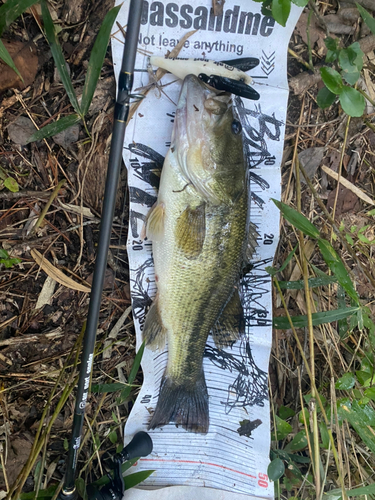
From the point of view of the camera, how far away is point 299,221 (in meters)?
1.81

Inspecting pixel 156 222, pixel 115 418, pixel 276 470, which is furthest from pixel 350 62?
pixel 115 418

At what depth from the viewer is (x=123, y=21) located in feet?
5.96

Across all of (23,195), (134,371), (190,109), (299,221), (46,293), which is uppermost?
(190,109)

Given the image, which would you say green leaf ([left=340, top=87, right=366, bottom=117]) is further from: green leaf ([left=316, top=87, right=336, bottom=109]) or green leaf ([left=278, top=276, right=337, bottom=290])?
green leaf ([left=278, top=276, right=337, bottom=290])

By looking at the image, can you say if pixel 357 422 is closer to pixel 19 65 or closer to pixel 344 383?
pixel 344 383

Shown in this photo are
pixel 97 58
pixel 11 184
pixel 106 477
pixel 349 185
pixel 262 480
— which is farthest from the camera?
pixel 349 185

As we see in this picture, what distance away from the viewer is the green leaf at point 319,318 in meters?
1.93

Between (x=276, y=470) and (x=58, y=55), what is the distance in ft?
8.16

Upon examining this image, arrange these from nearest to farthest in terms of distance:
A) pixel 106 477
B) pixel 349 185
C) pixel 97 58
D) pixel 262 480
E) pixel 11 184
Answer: pixel 97 58 → pixel 11 184 → pixel 106 477 → pixel 262 480 → pixel 349 185

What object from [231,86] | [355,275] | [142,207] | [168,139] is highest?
[231,86]

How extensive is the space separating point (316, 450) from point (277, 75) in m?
2.11

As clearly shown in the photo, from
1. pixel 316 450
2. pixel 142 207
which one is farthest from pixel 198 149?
pixel 316 450

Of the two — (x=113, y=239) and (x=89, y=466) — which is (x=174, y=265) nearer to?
(x=113, y=239)

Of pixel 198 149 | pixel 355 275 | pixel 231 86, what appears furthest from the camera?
pixel 355 275
